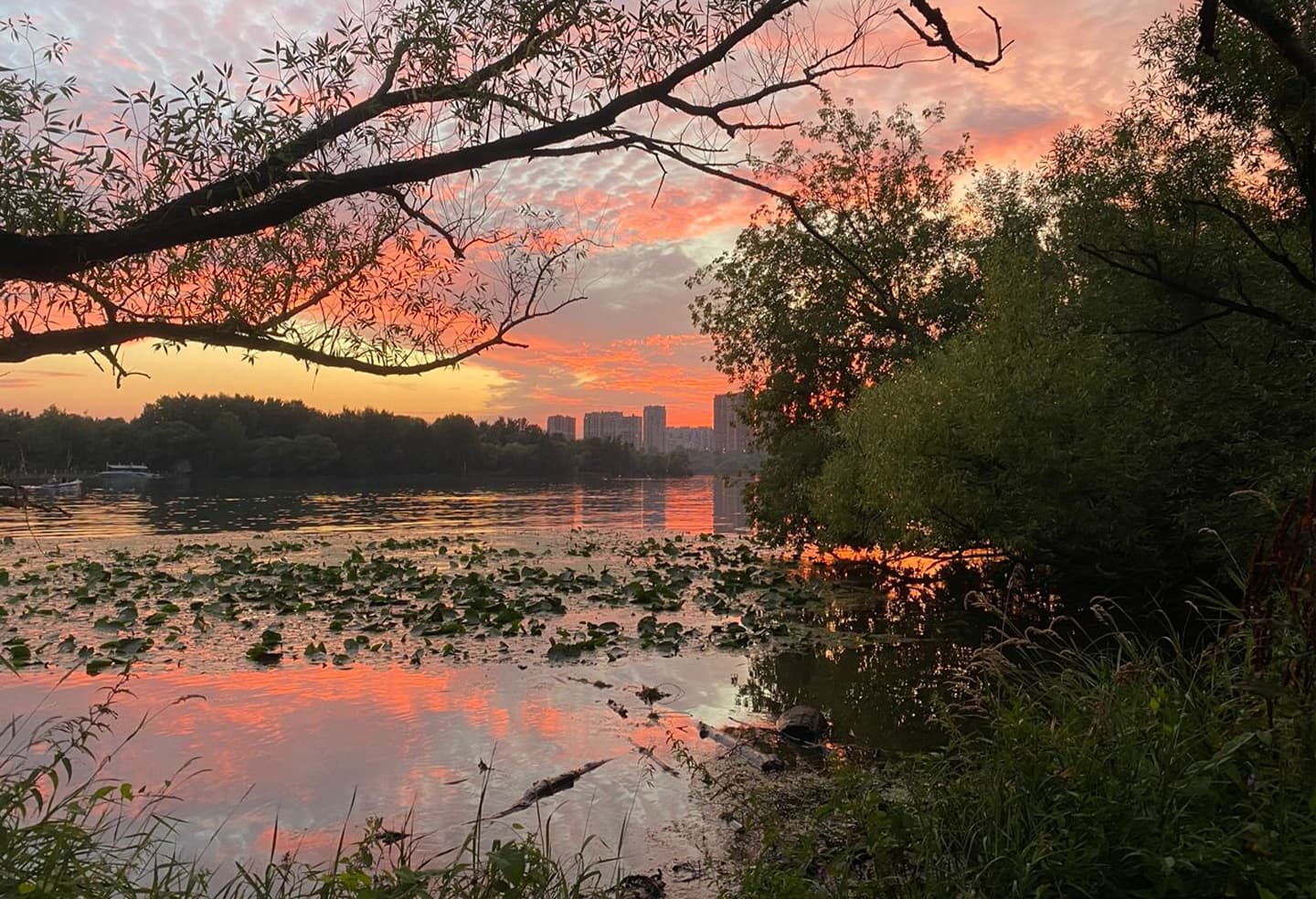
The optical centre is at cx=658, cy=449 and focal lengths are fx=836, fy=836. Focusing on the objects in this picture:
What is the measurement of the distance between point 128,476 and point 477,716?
78099mm

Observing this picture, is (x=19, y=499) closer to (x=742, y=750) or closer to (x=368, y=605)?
(x=742, y=750)

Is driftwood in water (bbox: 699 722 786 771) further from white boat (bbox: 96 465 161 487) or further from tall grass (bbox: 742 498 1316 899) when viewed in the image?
white boat (bbox: 96 465 161 487)

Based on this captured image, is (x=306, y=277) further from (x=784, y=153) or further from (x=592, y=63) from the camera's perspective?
(x=784, y=153)

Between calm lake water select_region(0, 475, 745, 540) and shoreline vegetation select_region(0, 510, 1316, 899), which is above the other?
shoreline vegetation select_region(0, 510, 1316, 899)

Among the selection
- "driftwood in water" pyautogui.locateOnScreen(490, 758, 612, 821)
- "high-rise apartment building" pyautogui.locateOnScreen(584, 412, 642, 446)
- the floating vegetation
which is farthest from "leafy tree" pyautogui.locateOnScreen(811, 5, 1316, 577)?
"high-rise apartment building" pyautogui.locateOnScreen(584, 412, 642, 446)

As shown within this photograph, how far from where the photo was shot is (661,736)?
29.4 ft

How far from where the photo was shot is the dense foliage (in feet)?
42.5

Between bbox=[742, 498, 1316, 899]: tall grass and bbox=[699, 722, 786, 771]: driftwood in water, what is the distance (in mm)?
2534

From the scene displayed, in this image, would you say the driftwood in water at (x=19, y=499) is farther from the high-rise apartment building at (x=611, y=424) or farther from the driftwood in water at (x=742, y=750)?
the high-rise apartment building at (x=611, y=424)

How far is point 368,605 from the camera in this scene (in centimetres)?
1580

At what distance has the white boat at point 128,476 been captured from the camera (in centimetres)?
6762

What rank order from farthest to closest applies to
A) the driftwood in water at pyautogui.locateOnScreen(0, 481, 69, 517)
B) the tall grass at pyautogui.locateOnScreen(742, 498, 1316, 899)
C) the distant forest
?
the distant forest → the driftwood in water at pyautogui.locateOnScreen(0, 481, 69, 517) → the tall grass at pyautogui.locateOnScreen(742, 498, 1316, 899)

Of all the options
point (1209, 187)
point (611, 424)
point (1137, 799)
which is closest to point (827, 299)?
point (1209, 187)

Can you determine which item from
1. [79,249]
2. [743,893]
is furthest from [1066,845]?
[79,249]
